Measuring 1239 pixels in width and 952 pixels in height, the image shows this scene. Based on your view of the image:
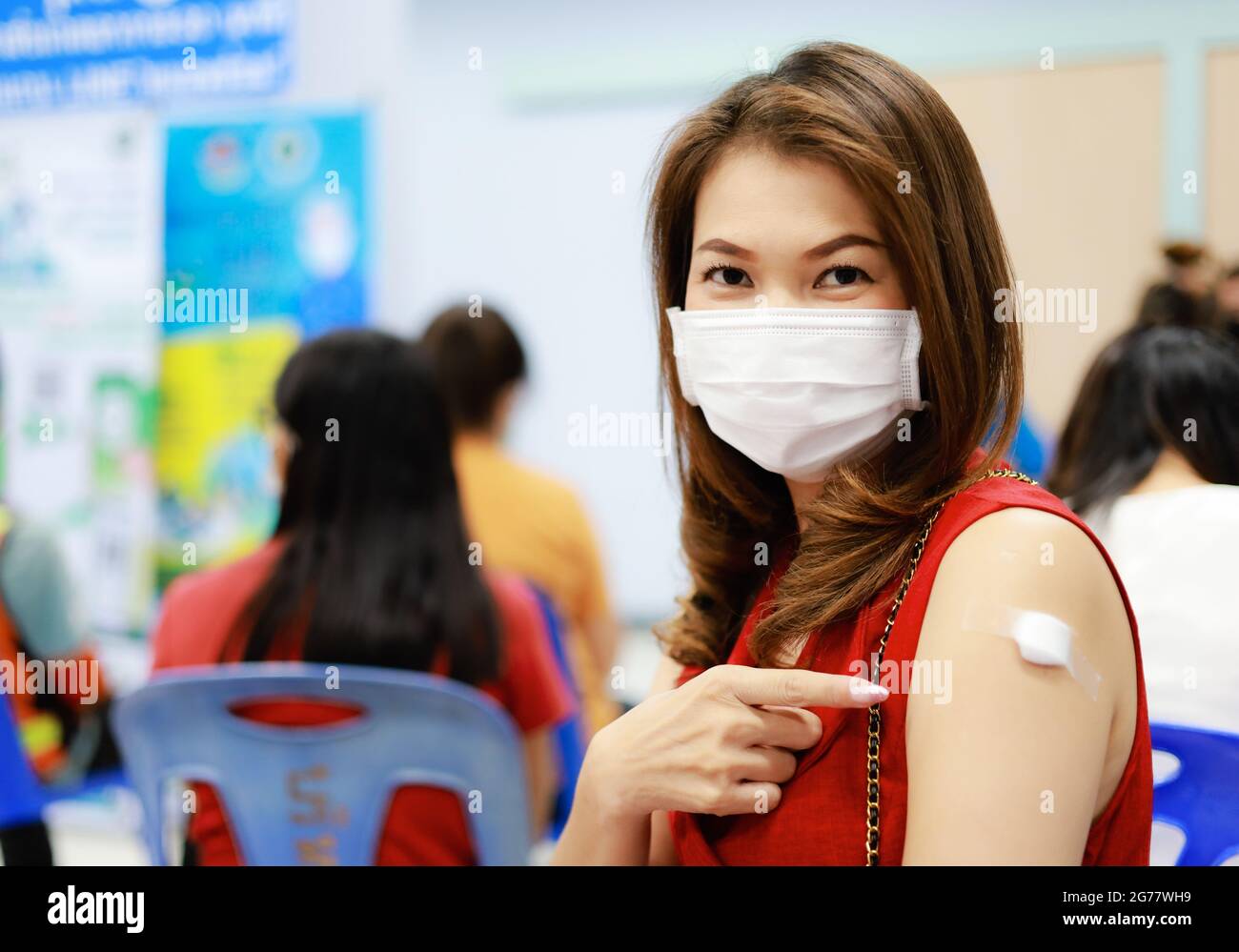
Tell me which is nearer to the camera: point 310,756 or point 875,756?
point 875,756

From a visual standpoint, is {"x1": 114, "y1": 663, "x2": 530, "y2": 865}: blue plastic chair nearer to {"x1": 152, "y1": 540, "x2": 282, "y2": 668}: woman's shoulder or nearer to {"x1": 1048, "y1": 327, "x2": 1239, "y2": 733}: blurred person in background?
{"x1": 152, "y1": 540, "x2": 282, "y2": 668}: woman's shoulder

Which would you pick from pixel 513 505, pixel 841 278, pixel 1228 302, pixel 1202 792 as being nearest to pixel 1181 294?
pixel 1228 302

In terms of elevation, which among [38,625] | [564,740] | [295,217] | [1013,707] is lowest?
[564,740]

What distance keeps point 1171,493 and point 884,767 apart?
0.88 metres

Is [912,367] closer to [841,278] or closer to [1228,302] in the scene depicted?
[841,278]

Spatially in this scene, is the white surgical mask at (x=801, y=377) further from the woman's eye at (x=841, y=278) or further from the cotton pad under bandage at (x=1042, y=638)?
the cotton pad under bandage at (x=1042, y=638)

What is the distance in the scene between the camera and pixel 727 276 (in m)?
1.05

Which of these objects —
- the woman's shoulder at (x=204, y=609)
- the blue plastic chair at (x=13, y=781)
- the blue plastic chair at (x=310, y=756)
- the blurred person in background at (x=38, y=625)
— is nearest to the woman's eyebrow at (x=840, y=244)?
the blue plastic chair at (x=310, y=756)

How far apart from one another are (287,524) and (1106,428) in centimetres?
122

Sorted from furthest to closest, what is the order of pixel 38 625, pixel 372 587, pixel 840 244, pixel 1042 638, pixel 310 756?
pixel 38 625 → pixel 372 587 → pixel 310 756 → pixel 840 244 → pixel 1042 638

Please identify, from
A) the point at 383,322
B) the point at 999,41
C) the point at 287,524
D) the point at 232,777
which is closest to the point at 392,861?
the point at 232,777

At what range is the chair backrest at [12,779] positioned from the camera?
6.31 ft

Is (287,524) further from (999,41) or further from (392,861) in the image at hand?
(999,41)

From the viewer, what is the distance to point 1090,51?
3.21 m
